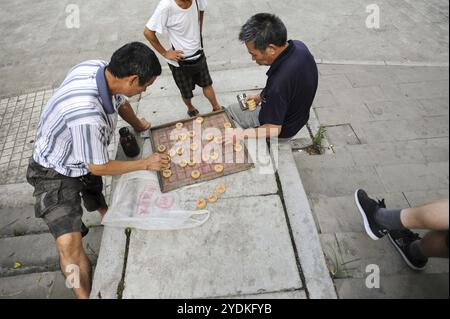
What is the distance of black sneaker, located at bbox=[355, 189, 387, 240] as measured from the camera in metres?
2.95

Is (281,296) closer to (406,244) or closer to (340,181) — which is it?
(406,244)

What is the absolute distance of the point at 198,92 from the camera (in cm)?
507

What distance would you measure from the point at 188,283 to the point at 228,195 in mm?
929

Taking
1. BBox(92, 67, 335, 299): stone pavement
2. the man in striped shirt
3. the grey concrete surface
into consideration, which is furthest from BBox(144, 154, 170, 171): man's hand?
the grey concrete surface

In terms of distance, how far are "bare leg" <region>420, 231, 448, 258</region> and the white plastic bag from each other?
180 centimetres

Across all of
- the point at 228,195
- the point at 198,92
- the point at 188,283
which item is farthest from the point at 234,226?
the point at 198,92

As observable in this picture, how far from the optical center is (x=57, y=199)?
3.01 m

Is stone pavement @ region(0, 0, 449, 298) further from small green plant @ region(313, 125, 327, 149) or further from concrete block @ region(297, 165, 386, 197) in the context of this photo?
small green plant @ region(313, 125, 327, 149)

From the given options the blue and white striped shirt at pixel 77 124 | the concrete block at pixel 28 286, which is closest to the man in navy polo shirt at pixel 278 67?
the blue and white striped shirt at pixel 77 124

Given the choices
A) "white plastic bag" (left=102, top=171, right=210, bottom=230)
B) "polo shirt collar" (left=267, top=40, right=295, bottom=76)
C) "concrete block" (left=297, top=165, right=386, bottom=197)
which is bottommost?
→ "concrete block" (left=297, top=165, right=386, bottom=197)

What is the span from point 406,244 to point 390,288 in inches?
19.9

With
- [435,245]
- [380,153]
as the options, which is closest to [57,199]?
[435,245]

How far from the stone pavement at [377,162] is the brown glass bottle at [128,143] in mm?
2052

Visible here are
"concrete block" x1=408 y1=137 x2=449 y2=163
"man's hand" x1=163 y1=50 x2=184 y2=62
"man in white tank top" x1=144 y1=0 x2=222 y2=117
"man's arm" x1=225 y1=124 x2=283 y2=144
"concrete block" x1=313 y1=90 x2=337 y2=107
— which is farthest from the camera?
"concrete block" x1=313 y1=90 x2=337 y2=107
